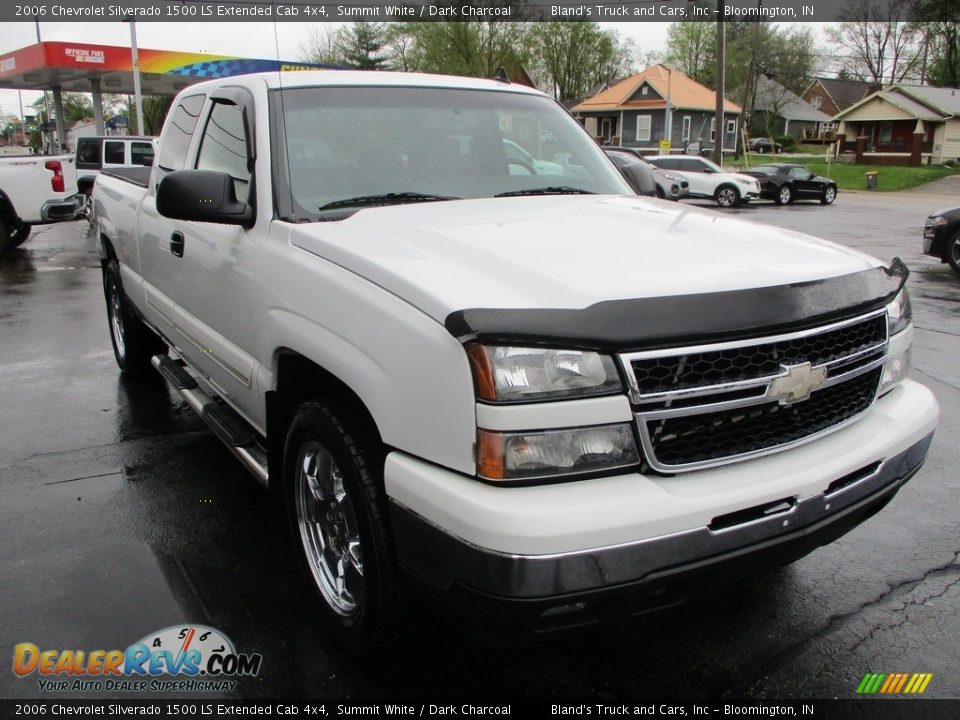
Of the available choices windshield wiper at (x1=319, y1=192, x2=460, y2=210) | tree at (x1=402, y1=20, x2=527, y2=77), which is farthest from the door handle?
tree at (x1=402, y1=20, x2=527, y2=77)

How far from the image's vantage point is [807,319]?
2.24 meters

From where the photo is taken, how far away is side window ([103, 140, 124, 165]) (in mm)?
19606

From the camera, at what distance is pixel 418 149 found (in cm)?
342

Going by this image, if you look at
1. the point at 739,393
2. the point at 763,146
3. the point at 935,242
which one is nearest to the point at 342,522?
the point at 739,393

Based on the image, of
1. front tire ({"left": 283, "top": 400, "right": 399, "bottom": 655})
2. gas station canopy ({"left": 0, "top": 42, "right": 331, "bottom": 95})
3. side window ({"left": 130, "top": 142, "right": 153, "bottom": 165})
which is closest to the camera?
front tire ({"left": 283, "top": 400, "right": 399, "bottom": 655})

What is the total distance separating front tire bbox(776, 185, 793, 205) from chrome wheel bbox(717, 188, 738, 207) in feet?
8.93

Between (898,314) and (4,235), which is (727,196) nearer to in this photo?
(4,235)

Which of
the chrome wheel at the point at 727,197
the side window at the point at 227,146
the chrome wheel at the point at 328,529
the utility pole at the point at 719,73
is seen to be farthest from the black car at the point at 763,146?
the chrome wheel at the point at 328,529

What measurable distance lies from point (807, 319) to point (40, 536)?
132 inches

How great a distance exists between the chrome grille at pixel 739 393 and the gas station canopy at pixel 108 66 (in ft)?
91.1

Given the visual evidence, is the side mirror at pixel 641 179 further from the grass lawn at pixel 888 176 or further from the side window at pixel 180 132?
the grass lawn at pixel 888 176

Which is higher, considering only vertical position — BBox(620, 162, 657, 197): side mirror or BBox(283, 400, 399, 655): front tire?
BBox(620, 162, 657, 197): side mirror

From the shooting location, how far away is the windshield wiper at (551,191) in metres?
3.46

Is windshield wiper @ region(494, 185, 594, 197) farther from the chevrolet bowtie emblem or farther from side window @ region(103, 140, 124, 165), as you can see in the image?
side window @ region(103, 140, 124, 165)
